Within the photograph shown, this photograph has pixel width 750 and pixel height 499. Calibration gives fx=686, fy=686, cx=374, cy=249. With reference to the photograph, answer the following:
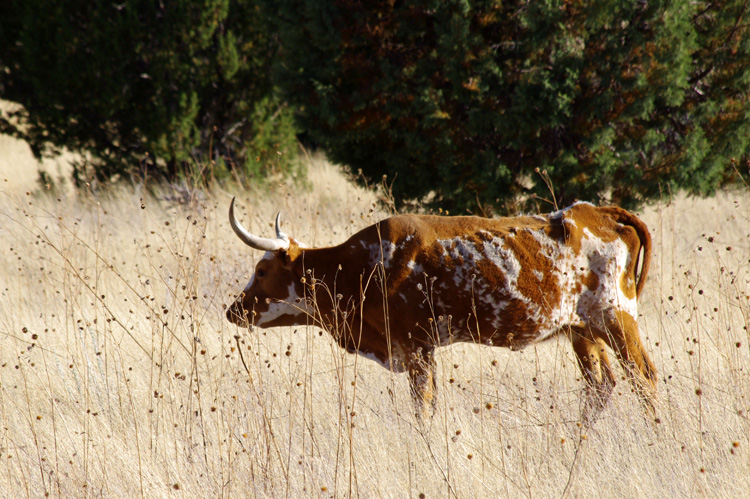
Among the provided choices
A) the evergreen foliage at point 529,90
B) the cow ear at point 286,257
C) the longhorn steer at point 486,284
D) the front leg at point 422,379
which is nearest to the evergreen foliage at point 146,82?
the evergreen foliage at point 529,90

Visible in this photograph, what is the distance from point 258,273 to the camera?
409 cm

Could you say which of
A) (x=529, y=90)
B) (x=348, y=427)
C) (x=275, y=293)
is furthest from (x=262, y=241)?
(x=529, y=90)

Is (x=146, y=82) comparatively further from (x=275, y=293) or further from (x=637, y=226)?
(x=637, y=226)

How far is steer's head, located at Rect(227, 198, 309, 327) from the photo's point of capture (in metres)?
3.97

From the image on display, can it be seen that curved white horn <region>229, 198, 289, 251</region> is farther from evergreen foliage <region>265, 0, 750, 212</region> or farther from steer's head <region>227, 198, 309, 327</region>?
evergreen foliage <region>265, 0, 750, 212</region>

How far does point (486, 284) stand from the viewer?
3672 millimetres

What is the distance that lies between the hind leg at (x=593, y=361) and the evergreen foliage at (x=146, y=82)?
621cm

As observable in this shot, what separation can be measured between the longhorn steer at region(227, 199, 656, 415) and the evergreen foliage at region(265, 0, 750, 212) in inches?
94.6

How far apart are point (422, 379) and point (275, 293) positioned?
1.01 m

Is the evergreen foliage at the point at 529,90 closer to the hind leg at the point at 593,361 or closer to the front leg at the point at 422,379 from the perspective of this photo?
the hind leg at the point at 593,361

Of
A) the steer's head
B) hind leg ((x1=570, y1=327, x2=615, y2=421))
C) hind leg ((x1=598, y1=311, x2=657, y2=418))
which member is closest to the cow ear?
the steer's head

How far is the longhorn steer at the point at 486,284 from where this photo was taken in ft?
12.1

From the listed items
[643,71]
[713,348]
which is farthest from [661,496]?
[643,71]

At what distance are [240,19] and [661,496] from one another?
8.48 m
